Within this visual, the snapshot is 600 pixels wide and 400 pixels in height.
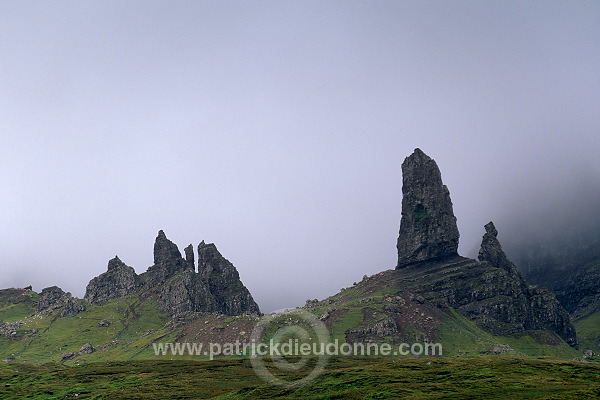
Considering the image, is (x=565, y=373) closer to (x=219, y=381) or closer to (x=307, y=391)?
(x=307, y=391)

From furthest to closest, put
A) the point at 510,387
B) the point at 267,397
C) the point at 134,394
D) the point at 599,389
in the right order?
the point at 134,394 → the point at 267,397 → the point at 510,387 → the point at 599,389

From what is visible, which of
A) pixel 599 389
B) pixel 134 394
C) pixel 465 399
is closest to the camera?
pixel 599 389

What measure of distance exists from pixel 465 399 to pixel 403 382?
32.1 metres

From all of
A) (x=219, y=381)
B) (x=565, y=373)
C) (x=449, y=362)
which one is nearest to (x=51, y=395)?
(x=219, y=381)

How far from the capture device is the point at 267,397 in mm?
139375

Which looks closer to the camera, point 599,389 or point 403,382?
point 599,389

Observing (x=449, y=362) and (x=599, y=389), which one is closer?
(x=599, y=389)

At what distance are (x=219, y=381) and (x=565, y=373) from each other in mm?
130882

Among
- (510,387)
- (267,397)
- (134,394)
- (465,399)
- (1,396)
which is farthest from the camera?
(1,396)

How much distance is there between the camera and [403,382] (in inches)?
5630

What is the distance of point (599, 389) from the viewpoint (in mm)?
104375

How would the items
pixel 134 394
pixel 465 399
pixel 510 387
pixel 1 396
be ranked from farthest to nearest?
pixel 1 396 < pixel 134 394 < pixel 510 387 < pixel 465 399

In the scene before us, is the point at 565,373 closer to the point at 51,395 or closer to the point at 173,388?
the point at 173,388

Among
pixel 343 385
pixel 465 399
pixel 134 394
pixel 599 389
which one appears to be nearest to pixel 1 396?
pixel 134 394
